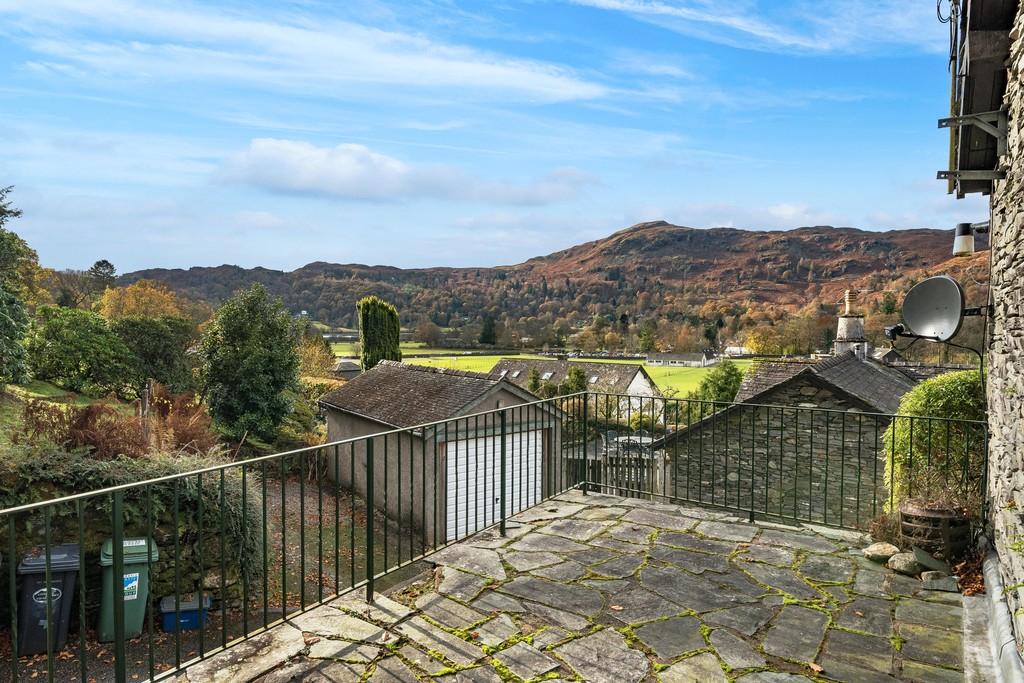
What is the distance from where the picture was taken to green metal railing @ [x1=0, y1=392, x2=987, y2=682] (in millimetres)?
3084

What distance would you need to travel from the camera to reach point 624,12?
1004cm

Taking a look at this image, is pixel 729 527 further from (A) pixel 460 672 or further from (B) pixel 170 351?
(B) pixel 170 351

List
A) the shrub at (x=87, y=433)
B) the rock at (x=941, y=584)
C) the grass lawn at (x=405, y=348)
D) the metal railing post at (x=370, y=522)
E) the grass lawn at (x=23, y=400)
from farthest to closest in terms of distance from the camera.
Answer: the grass lawn at (x=405, y=348)
the grass lawn at (x=23, y=400)
the shrub at (x=87, y=433)
the rock at (x=941, y=584)
the metal railing post at (x=370, y=522)

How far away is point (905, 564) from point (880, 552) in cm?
22

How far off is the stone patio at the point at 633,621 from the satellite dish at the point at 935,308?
193 centimetres

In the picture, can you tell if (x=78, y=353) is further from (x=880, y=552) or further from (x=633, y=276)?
(x=633, y=276)

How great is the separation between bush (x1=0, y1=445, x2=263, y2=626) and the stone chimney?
18498mm

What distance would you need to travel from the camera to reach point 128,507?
732 centimetres

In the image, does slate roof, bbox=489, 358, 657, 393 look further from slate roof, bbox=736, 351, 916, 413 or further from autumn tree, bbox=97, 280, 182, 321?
slate roof, bbox=736, 351, 916, 413

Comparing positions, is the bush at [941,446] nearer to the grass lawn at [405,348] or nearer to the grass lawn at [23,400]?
the grass lawn at [23,400]

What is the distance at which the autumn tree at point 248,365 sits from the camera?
1838cm

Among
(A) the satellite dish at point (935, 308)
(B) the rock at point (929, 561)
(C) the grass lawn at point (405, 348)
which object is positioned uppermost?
(A) the satellite dish at point (935, 308)

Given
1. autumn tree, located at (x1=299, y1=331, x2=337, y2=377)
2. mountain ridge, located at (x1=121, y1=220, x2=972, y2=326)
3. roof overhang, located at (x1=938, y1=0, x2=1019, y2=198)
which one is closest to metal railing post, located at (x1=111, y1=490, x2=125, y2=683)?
roof overhang, located at (x1=938, y1=0, x2=1019, y2=198)

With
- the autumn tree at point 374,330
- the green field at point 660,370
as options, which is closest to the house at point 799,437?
the autumn tree at point 374,330
